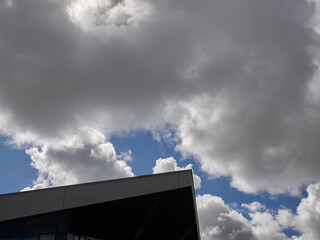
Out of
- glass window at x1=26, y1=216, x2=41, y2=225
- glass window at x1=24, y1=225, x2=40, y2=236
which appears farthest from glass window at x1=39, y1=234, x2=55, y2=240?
glass window at x1=26, y1=216, x2=41, y2=225

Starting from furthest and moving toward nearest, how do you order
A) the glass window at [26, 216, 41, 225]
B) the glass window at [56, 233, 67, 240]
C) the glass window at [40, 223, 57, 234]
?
1. the glass window at [26, 216, 41, 225]
2. the glass window at [40, 223, 57, 234]
3. the glass window at [56, 233, 67, 240]

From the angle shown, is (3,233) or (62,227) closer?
(62,227)

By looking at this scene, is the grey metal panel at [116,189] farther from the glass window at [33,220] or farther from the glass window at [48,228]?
the glass window at [33,220]

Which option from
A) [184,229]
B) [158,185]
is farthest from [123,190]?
[184,229]

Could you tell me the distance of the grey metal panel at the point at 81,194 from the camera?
23438 mm

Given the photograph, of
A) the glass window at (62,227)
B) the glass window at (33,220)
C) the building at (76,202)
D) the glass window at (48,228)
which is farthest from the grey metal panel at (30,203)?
the glass window at (62,227)

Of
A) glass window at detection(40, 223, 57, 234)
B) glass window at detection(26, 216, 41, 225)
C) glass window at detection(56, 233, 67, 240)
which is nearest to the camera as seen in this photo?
glass window at detection(56, 233, 67, 240)

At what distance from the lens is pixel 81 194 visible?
77.8ft

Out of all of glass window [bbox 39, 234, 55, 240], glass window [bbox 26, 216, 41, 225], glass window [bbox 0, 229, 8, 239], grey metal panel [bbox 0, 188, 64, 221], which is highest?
grey metal panel [bbox 0, 188, 64, 221]

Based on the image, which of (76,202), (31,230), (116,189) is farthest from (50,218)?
(116,189)

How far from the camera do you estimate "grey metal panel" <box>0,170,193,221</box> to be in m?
23.4

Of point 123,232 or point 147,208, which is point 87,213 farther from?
point 123,232

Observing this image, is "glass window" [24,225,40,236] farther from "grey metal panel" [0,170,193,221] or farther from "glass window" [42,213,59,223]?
"grey metal panel" [0,170,193,221]

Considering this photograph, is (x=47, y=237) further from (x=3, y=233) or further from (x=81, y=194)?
(x=81, y=194)
